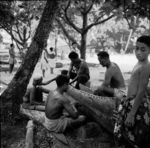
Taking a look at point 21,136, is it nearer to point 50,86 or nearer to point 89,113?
point 89,113

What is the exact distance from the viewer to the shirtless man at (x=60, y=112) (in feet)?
18.6

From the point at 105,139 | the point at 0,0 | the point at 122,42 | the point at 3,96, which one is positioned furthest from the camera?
the point at 122,42

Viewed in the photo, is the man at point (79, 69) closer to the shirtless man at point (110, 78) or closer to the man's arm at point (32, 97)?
the man's arm at point (32, 97)

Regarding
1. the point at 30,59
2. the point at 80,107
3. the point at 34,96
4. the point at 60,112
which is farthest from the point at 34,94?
the point at 60,112

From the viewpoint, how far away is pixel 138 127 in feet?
12.6

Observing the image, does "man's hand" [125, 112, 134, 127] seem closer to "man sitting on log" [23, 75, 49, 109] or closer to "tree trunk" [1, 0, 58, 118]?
"man sitting on log" [23, 75, 49, 109]

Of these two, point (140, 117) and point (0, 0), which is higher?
point (0, 0)

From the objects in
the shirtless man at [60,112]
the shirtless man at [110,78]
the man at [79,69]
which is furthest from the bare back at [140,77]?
the man at [79,69]

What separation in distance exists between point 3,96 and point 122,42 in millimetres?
48236

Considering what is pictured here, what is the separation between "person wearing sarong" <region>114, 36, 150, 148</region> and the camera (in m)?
3.75

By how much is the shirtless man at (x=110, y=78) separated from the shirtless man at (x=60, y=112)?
767mm

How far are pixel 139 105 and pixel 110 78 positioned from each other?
2.36 m

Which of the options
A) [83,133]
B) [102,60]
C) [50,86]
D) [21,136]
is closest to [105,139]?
[83,133]

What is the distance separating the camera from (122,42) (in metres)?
54.4
